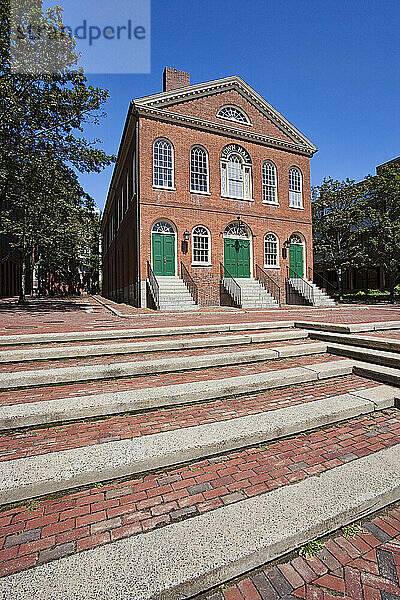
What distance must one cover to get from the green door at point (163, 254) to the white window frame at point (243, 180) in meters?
4.67

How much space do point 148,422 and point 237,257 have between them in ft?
55.3

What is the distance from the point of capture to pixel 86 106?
13531 mm

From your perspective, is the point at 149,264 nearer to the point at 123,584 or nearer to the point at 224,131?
the point at 224,131

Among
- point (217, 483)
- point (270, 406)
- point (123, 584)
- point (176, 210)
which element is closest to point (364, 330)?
point (270, 406)

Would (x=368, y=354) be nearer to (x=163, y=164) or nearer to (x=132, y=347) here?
(x=132, y=347)

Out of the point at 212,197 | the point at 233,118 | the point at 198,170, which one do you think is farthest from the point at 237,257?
the point at 233,118

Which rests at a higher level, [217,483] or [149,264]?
[149,264]

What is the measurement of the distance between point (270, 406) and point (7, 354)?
3839 millimetres

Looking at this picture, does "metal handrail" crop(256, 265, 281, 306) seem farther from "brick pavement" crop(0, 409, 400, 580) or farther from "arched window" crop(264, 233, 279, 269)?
"brick pavement" crop(0, 409, 400, 580)

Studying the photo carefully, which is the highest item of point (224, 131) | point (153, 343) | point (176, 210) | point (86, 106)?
point (224, 131)

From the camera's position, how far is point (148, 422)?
3.52 m

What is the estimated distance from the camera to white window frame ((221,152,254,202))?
64.7 ft

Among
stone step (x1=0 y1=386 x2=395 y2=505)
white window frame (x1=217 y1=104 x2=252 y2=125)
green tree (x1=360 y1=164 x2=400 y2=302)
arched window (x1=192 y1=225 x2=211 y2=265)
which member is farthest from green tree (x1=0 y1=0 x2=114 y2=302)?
green tree (x1=360 y1=164 x2=400 y2=302)

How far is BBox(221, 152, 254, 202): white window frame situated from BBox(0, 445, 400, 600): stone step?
18.6 m
